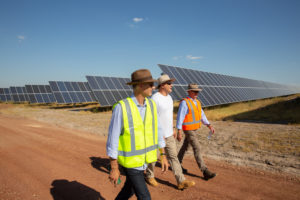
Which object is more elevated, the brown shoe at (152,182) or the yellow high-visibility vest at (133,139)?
the yellow high-visibility vest at (133,139)

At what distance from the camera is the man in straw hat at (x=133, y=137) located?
6.28 feet

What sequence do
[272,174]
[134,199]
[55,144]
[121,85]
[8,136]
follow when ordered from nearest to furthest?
[134,199]
[272,174]
[55,144]
[8,136]
[121,85]

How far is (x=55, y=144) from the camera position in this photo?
6098 millimetres

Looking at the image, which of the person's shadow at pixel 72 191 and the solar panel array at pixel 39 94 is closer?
the person's shadow at pixel 72 191

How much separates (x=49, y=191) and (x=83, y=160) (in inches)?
59.0

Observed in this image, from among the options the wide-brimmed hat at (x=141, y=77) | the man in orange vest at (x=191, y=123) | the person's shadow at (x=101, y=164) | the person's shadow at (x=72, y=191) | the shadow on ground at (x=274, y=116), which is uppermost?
the wide-brimmed hat at (x=141, y=77)

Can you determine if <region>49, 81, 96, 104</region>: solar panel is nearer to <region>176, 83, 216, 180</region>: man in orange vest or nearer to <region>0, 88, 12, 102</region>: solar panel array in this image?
<region>0, 88, 12, 102</region>: solar panel array

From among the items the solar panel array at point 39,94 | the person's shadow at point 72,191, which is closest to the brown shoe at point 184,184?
the person's shadow at point 72,191

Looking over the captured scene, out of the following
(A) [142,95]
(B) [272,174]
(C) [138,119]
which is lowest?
(B) [272,174]

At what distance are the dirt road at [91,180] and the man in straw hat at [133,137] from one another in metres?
1.45

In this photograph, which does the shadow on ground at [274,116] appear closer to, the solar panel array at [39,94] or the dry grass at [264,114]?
the dry grass at [264,114]

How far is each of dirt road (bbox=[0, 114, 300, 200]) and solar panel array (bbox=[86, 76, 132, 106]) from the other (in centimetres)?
1263

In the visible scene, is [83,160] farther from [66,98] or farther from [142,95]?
[66,98]

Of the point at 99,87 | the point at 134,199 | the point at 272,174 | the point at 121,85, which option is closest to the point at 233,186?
the point at 272,174
